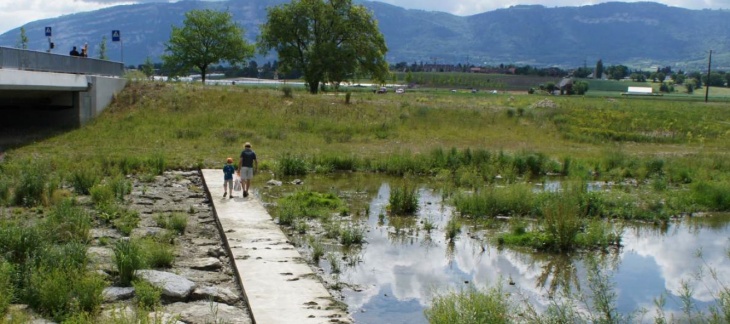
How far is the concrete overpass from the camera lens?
34.1m

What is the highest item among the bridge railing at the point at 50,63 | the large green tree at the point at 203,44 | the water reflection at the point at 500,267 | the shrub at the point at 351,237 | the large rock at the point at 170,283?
the large green tree at the point at 203,44

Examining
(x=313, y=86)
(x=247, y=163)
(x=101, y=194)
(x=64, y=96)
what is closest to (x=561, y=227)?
(x=247, y=163)

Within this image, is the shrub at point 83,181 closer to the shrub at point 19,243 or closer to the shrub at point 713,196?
the shrub at point 19,243

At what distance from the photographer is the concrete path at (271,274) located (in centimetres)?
1152

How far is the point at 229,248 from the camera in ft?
51.4

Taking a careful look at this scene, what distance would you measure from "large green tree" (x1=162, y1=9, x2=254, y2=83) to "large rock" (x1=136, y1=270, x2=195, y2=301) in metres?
66.2

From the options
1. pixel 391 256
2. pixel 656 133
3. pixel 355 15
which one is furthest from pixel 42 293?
pixel 355 15

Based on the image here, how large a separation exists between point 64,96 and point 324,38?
105ft

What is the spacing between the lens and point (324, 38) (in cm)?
6881

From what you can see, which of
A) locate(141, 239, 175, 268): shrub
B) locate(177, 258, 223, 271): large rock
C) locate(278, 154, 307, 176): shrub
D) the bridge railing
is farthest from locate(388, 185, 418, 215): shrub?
the bridge railing

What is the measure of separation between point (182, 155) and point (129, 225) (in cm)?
1533

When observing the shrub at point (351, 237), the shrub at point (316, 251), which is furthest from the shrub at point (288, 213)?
the shrub at point (316, 251)

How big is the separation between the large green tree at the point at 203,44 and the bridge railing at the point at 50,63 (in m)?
32.1

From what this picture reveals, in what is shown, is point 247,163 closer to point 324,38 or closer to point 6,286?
point 6,286
